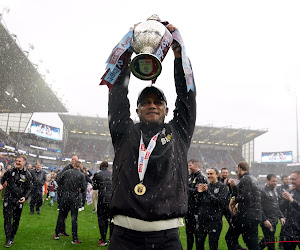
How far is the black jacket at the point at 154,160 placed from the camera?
78.4 inches

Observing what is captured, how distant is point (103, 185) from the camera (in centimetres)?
757

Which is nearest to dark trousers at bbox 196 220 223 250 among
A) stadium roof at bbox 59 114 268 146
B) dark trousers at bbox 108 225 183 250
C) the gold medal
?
dark trousers at bbox 108 225 183 250

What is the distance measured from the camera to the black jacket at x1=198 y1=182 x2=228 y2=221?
5621 mm

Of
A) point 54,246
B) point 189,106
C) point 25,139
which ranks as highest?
point 25,139

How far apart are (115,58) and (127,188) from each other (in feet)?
3.24

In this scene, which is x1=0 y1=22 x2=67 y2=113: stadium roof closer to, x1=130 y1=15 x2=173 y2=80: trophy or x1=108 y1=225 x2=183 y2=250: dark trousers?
x1=130 y1=15 x2=173 y2=80: trophy

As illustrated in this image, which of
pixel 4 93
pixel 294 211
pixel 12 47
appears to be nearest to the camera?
pixel 294 211

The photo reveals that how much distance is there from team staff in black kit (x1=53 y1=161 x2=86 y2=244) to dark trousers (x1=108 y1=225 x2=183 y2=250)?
550 centimetres

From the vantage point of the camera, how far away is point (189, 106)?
95.4 inches

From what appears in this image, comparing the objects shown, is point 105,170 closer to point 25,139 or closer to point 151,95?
point 151,95

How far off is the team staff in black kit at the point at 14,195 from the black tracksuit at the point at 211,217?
3.80 m

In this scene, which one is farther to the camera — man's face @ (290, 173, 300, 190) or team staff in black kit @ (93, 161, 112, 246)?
team staff in black kit @ (93, 161, 112, 246)

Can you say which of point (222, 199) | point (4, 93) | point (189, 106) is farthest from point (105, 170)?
point (4, 93)

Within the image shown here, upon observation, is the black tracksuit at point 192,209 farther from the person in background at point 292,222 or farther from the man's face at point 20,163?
the man's face at point 20,163
